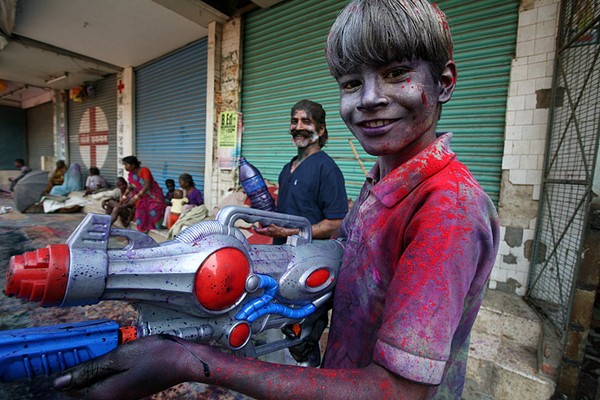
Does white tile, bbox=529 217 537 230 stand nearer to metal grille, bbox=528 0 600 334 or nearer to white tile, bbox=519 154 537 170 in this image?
metal grille, bbox=528 0 600 334

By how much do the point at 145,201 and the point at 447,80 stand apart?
6.35 meters

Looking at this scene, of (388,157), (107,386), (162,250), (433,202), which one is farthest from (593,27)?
(107,386)

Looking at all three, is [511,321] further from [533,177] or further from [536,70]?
[536,70]

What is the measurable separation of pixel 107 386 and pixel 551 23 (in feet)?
13.3

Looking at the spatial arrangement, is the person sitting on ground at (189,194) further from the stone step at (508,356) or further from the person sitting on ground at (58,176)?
the person sitting on ground at (58,176)

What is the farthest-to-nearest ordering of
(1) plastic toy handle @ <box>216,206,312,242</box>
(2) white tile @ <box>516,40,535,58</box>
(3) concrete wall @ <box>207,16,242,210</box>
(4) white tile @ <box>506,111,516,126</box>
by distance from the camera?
1. (3) concrete wall @ <box>207,16,242,210</box>
2. (4) white tile @ <box>506,111,516,126</box>
3. (2) white tile @ <box>516,40,535,58</box>
4. (1) plastic toy handle @ <box>216,206,312,242</box>

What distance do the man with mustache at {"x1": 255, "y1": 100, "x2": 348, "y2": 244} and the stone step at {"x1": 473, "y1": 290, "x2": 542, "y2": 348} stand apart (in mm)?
1790

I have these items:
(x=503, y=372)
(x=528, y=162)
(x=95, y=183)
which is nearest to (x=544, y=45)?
(x=528, y=162)

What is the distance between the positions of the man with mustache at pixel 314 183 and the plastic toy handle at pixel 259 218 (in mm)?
971

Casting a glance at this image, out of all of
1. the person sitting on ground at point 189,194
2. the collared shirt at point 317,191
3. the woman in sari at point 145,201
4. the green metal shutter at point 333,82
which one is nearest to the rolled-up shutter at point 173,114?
the person sitting on ground at point 189,194

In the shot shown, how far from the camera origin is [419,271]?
0.54 m

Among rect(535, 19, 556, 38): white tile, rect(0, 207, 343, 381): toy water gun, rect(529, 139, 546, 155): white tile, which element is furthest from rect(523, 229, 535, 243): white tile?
Answer: rect(0, 207, 343, 381): toy water gun

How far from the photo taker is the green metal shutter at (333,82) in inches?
124

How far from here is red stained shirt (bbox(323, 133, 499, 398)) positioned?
52cm
